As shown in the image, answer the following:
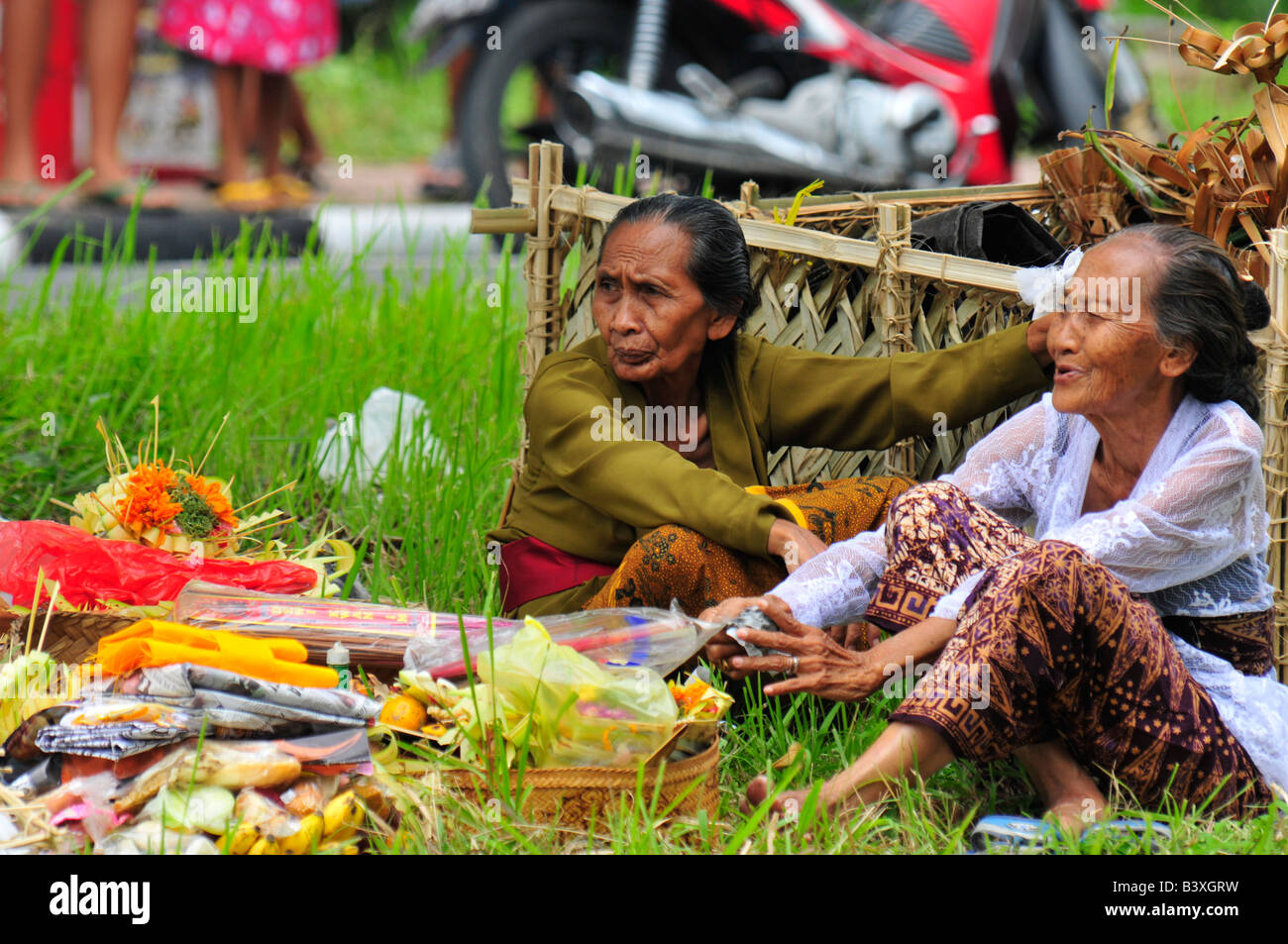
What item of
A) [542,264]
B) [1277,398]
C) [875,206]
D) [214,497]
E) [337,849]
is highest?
[875,206]

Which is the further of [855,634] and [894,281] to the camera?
[894,281]

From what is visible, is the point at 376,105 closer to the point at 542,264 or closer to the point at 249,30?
the point at 249,30

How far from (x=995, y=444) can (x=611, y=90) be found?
3.86 meters

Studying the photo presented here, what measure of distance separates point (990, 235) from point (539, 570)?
1.24 metres

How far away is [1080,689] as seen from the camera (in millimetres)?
2213

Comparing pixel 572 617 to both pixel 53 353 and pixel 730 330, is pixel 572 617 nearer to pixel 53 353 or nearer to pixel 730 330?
pixel 730 330

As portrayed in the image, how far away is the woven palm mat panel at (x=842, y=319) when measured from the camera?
118 inches

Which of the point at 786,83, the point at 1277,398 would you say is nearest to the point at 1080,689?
the point at 1277,398

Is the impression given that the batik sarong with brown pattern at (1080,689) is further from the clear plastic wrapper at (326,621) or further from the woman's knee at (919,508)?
the clear plastic wrapper at (326,621)

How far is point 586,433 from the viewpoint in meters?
2.73

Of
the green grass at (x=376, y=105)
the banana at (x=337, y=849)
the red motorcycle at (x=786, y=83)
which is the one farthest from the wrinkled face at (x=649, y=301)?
the green grass at (x=376, y=105)

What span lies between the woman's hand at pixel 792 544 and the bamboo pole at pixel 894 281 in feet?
1.80
